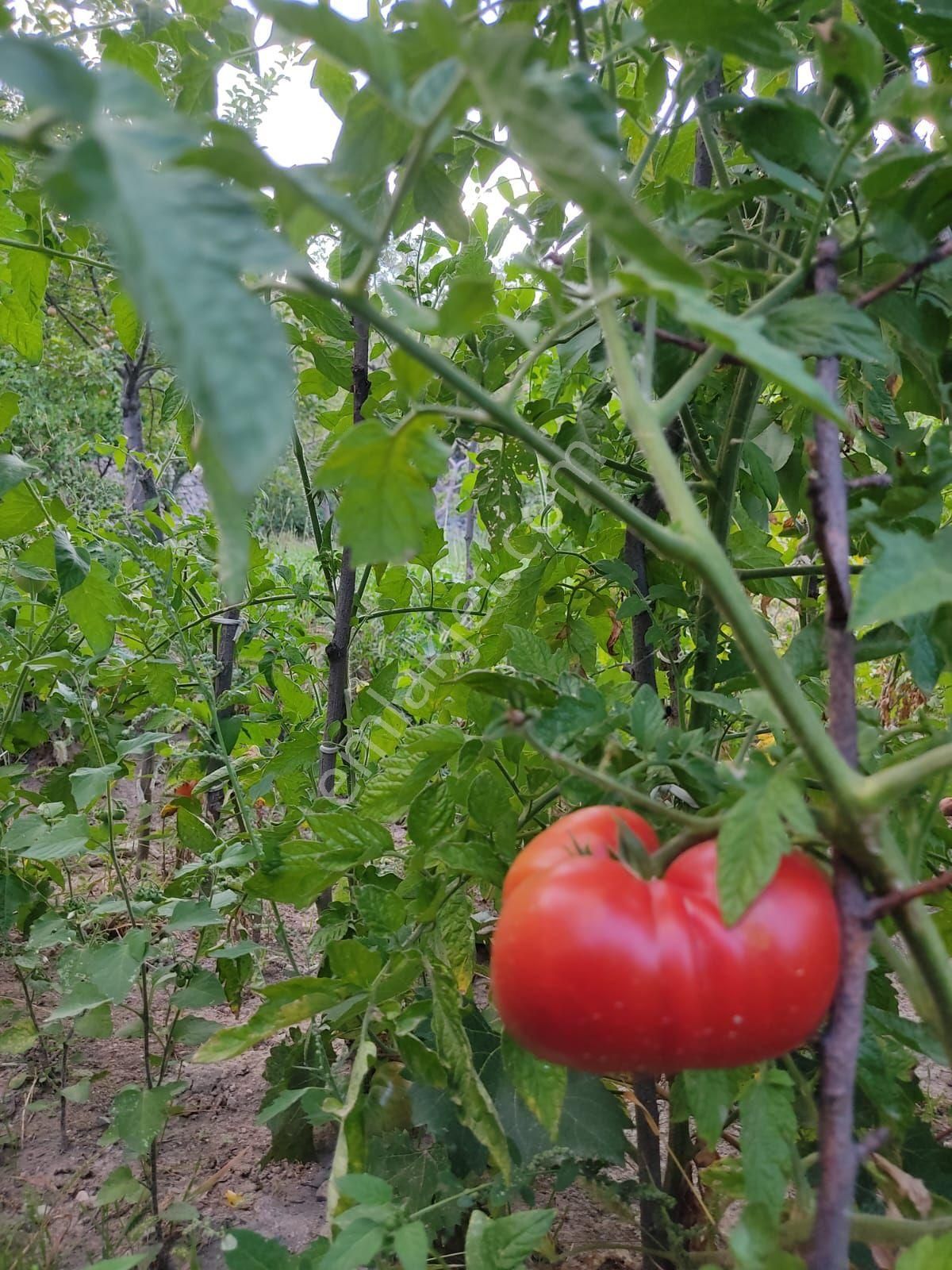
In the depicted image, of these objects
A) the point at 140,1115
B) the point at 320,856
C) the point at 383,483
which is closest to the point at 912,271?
the point at 383,483

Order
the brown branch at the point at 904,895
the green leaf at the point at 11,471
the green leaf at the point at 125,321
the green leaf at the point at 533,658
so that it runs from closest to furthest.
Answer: the brown branch at the point at 904,895 < the green leaf at the point at 533,658 < the green leaf at the point at 11,471 < the green leaf at the point at 125,321

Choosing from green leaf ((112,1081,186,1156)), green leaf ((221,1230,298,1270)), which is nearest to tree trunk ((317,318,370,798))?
green leaf ((112,1081,186,1156))

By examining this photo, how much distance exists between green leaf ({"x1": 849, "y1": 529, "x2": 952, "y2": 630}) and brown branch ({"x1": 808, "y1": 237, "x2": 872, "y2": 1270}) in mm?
→ 22

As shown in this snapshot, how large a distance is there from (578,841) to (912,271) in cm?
35

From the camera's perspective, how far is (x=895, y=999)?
0.68 metres

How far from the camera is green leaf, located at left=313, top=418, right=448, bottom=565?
0.39m

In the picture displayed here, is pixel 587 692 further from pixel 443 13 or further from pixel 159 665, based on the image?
pixel 159 665

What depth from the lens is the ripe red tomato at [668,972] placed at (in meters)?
0.32

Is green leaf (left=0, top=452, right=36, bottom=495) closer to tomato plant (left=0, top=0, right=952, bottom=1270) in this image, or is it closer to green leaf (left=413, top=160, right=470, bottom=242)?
tomato plant (left=0, top=0, right=952, bottom=1270)

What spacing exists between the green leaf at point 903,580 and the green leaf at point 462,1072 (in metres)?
0.37

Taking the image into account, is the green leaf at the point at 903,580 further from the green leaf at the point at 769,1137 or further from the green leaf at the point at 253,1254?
the green leaf at the point at 253,1254

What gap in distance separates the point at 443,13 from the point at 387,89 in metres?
0.03

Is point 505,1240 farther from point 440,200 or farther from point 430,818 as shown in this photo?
point 440,200

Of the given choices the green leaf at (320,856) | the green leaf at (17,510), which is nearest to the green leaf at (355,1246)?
the green leaf at (320,856)
